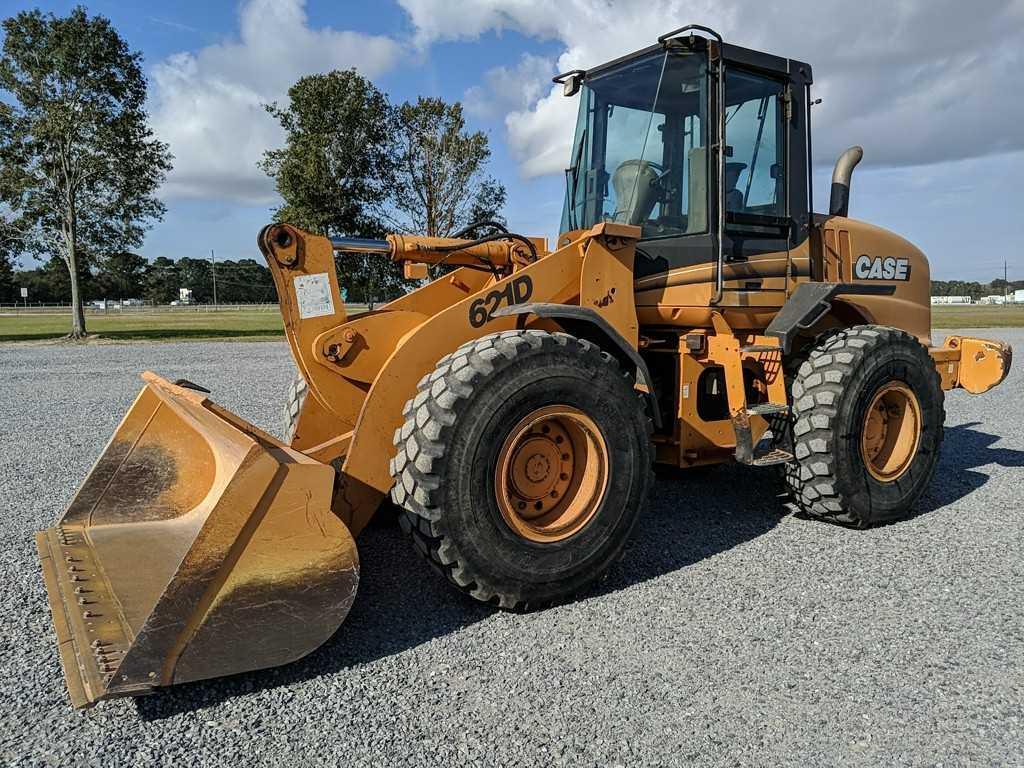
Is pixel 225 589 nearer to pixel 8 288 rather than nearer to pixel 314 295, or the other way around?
pixel 314 295

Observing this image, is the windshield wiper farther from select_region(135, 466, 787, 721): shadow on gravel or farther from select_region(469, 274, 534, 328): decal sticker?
select_region(135, 466, 787, 721): shadow on gravel

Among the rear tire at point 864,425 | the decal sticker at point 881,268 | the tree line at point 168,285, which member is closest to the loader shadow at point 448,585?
the rear tire at point 864,425

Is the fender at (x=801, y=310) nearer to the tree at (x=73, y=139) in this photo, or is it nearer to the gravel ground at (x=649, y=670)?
the gravel ground at (x=649, y=670)

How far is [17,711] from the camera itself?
8.79ft

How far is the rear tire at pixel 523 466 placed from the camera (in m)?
3.26

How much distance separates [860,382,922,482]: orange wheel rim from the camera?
16.6ft

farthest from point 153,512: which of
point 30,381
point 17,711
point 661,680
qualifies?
point 30,381

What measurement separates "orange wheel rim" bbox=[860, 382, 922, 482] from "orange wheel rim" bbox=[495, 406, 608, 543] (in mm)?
2317

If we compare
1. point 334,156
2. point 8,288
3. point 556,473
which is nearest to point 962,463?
point 556,473

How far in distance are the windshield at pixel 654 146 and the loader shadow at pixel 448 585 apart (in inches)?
74.8

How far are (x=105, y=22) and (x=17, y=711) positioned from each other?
26.0 meters

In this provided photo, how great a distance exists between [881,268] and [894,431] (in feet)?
4.39

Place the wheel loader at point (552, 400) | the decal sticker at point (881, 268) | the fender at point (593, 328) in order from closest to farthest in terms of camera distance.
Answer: the wheel loader at point (552, 400)
the fender at point (593, 328)
the decal sticker at point (881, 268)

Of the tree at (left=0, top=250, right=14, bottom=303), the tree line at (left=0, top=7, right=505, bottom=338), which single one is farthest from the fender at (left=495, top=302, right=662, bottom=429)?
the tree at (left=0, top=250, right=14, bottom=303)
